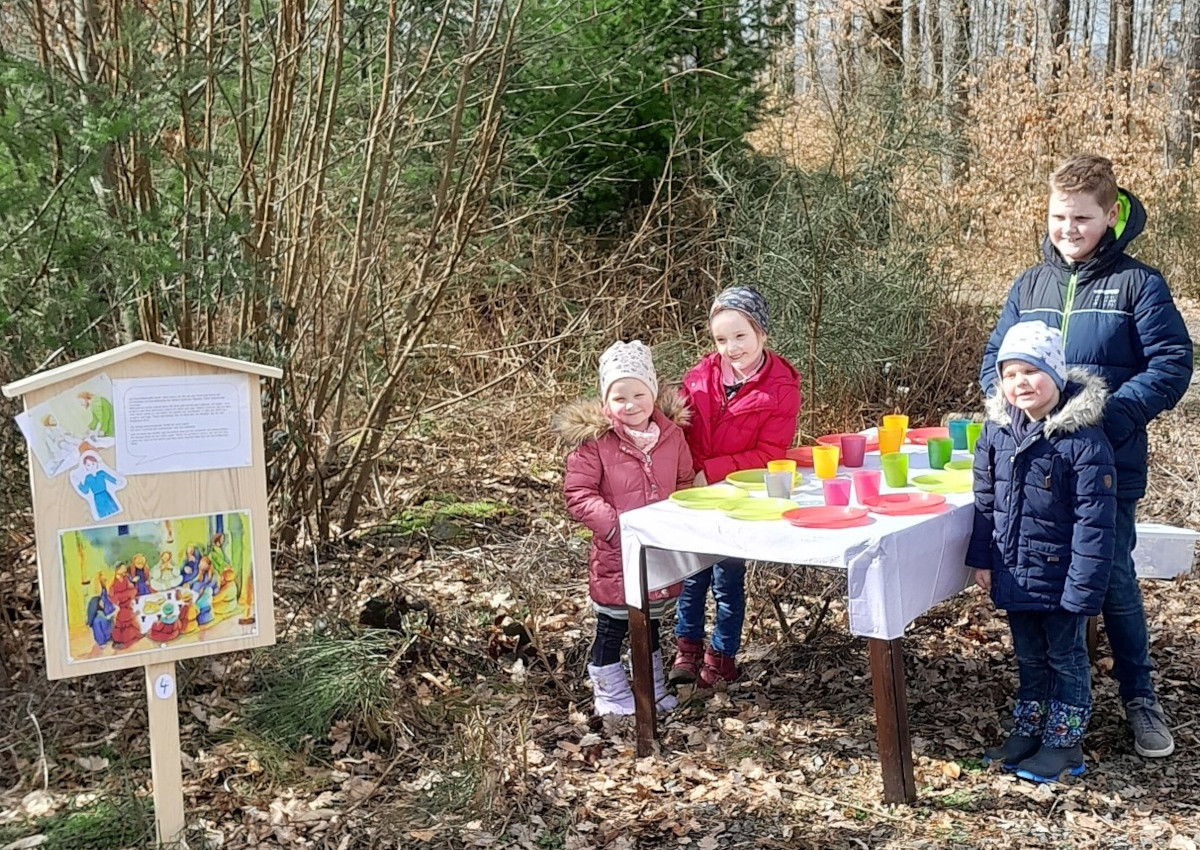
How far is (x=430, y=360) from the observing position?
709 centimetres

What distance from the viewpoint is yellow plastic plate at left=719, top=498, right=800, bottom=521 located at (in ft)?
11.6

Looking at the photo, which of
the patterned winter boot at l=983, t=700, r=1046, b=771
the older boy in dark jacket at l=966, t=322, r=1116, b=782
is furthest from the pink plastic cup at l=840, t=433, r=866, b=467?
the patterned winter boot at l=983, t=700, r=1046, b=771

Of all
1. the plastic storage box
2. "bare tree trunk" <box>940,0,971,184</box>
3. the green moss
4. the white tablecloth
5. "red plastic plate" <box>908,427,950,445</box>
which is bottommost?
the green moss

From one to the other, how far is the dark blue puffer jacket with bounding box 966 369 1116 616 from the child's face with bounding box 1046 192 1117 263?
459 mm

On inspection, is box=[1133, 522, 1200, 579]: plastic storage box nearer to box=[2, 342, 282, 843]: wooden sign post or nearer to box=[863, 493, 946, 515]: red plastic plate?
box=[863, 493, 946, 515]: red plastic plate

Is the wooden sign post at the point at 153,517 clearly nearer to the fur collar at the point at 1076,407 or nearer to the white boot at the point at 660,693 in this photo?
the white boot at the point at 660,693

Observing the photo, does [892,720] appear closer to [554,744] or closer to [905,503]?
[905,503]

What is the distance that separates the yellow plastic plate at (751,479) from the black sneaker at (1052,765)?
3.76ft

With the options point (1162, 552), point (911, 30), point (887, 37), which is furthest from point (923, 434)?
point (911, 30)

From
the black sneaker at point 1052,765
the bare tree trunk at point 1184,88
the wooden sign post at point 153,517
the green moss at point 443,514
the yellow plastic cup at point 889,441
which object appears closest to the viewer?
the wooden sign post at point 153,517

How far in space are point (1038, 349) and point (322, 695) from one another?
2548mm

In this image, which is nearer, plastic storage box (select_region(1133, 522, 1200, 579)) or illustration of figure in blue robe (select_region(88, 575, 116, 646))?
illustration of figure in blue robe (select_region(88, 575, 116, 646))

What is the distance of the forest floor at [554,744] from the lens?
339 cm

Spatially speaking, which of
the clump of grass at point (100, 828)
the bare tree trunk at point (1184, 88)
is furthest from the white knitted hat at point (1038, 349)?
the bare tree trunk at point (1184, 88)
